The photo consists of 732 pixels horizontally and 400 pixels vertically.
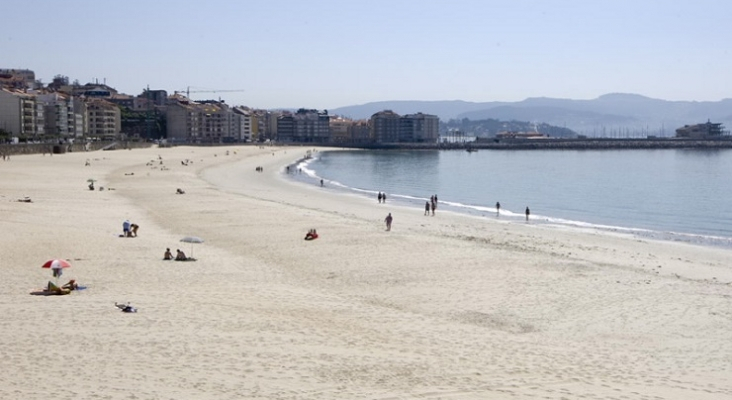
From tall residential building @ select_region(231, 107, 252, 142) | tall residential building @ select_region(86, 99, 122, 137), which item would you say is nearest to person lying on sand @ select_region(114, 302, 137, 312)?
tall residential building @ select_region(86, 99, 122, 137)

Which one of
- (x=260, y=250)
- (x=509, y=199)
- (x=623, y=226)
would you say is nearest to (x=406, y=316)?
(x=260, y=250)

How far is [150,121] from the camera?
5787 inches

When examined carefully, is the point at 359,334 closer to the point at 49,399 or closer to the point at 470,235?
the point at 49,399

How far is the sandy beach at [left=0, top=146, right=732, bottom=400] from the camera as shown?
30.7 ft

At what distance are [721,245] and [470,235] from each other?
26.5 ft

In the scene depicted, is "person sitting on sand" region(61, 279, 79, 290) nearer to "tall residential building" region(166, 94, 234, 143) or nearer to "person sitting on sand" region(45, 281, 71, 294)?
"person sitting on sand" region(45, 281, 71, 294)

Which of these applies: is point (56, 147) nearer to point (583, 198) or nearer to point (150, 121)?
point (583, 198)

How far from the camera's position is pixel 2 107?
88.8m

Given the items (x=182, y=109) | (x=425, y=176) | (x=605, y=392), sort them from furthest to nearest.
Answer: (x=182, y=109), (x=425, y=176), (x=605, y=392)

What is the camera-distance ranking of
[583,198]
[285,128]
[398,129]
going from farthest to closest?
1. [285,128]
2. [398,129]
3. [583,198]

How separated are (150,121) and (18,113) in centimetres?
5682

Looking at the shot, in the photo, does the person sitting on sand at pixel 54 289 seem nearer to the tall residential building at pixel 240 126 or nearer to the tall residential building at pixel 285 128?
the tall residential building at pixel 240 126

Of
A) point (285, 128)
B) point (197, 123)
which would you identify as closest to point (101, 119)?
point (197, 123)

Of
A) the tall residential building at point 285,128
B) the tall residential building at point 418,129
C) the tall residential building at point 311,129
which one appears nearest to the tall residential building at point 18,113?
the tall residential building at point 285,128
